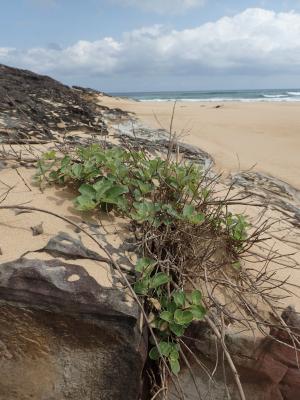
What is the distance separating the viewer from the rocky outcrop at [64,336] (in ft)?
4.61

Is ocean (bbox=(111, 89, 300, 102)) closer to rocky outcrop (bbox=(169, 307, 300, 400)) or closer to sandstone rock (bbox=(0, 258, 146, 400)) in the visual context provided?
rocky outcrop (bbox=(169, 307, 300, 400))

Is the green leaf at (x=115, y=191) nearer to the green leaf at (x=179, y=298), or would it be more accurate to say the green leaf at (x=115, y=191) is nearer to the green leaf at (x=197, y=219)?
the green leaf at (x=197, y=219)

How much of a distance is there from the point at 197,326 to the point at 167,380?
214 mm

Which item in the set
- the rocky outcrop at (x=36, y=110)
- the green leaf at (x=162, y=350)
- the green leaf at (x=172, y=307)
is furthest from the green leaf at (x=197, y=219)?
the rocky outcrop at (x=36, y=110)

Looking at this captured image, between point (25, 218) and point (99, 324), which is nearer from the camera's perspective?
point (99, 324)

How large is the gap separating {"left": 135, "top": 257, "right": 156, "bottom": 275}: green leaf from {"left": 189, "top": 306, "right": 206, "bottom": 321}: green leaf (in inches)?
7.8

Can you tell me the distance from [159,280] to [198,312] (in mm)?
169

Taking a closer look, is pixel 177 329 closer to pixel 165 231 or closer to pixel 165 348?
pixel 165 348

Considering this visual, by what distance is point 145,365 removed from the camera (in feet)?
5.00

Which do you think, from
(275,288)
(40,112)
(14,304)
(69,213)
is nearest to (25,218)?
(69,213)

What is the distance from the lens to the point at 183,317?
1.47m

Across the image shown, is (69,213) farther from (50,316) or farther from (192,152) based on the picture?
(192,152)

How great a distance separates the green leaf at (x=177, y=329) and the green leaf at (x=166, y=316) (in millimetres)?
20

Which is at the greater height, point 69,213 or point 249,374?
point 69,213
